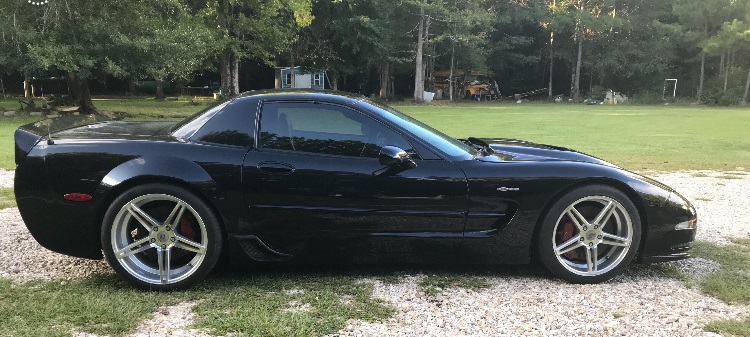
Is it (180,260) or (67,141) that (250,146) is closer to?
(180,260)

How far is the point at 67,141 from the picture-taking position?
3.48m

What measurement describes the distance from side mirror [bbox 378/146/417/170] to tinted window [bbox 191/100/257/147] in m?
0.86

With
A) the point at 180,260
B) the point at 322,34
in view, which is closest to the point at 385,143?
the point at 180,260

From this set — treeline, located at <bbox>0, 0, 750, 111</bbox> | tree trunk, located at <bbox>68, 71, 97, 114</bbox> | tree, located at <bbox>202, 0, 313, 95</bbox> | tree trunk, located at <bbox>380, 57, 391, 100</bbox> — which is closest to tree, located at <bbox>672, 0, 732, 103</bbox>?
treeline, located at <bbox>0, 0, 750, 111</bbox>

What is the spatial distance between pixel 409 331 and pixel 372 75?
45.8 metres

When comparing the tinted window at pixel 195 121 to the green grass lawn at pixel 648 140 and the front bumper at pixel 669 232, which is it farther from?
the green grass lawn at pixel 648 140

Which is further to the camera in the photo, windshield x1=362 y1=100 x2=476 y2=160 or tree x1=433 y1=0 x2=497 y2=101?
tree x1=433 y1=0 x2=497 y2=101

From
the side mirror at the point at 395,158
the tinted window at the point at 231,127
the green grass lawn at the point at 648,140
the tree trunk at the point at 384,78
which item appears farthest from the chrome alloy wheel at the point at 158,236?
the tree trunk at the point at 384,78

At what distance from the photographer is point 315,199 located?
3436 millimetres

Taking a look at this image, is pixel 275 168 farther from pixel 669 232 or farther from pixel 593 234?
pixel 669 232

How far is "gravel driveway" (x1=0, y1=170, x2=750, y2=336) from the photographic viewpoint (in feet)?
9.58

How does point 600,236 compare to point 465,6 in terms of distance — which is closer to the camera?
point 600,236

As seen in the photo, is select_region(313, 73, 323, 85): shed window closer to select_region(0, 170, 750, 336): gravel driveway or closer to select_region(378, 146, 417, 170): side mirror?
select_region(0, 170, 750, 336): gravel driveway

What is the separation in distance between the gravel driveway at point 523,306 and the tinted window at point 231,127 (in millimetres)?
1069
